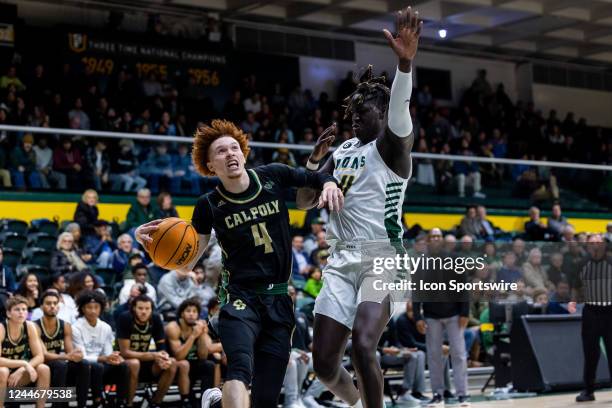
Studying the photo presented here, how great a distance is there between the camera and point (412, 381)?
1302 cm

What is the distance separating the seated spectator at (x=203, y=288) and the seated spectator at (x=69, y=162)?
2.24 metres

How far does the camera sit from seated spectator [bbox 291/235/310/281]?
14.5 metres

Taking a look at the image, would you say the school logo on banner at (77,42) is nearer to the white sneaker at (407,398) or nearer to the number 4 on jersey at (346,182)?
the white sneaker at (407,398)

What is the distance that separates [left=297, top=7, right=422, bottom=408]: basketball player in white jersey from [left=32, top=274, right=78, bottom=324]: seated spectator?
5.36 m

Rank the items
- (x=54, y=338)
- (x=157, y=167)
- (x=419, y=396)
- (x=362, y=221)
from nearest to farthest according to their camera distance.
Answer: (x=362, y=221) < (x=54, y=338) < (x=419, y=396) < (x=157, y=167)

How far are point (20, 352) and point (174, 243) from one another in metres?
4.92

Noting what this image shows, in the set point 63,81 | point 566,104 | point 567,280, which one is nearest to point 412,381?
point 567,280

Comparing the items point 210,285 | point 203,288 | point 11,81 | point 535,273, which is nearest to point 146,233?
point 203,288

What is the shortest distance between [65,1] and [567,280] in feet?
43.5

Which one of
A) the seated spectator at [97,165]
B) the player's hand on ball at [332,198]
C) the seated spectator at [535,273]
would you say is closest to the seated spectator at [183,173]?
the seated spectator at [97,165]

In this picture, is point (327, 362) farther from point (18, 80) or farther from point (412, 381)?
point (18, 80)

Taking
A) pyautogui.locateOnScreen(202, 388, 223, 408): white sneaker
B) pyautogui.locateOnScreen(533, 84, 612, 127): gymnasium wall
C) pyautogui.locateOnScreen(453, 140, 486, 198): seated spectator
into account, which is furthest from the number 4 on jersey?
pyautogui.locateOnScreen(533, 84, 612, 127): gymnasium wall

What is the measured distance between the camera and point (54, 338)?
35.2ft

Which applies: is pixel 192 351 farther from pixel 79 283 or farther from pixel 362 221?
pixel 362 221
